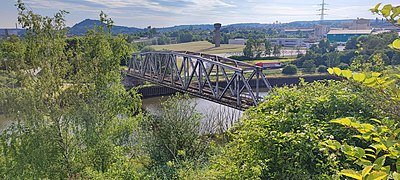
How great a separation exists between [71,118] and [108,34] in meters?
3.44

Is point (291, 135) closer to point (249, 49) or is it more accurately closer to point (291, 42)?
point (249, 49)

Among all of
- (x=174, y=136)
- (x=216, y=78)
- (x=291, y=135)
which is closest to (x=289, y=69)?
(x=216, y=78)

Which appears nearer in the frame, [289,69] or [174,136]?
[174,136]

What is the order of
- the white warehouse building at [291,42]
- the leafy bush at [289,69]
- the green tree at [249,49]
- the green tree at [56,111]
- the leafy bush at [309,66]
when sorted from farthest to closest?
the white warehouse building at [291,42]
the green tree at [249,49]
the leafy bush at [309,66]
the leafy bush at [289,69]
the green tree at [56,111]

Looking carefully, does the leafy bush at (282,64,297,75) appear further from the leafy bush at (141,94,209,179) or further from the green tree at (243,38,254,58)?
the leafy bush at (141,94,209,179)

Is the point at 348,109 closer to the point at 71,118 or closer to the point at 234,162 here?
the point at 234,162

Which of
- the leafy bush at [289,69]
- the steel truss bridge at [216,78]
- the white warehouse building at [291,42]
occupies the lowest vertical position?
the leafy bush at [289,69]

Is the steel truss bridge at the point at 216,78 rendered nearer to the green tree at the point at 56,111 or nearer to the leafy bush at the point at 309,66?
the green tree at the point at 56,111

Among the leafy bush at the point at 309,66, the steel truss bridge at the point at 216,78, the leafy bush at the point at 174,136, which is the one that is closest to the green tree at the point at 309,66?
the leafy bush at the point at 309,66

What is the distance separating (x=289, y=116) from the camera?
445 cm

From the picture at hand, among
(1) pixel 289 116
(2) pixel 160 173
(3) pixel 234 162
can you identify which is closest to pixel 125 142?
(2) pixel 160 173

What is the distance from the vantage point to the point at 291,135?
392cm

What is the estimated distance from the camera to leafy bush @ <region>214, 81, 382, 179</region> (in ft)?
12.8

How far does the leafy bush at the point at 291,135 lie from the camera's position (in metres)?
3.89
